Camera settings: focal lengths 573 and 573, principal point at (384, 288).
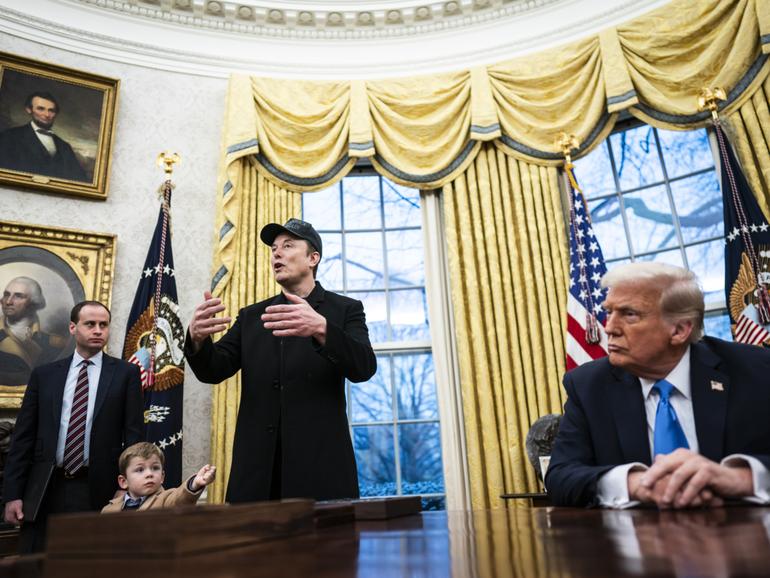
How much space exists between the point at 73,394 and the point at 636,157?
4.67m

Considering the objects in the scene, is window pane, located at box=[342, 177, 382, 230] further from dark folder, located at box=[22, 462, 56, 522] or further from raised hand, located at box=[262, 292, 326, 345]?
raised hand, located at box=[262, 292, 326, 345]

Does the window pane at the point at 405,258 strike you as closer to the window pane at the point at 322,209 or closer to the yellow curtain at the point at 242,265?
the window pane at the point at 322,209

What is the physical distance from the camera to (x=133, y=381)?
2951 mm

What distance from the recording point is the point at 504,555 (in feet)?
1.76

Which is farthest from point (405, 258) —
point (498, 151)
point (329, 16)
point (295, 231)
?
point (295, 231)

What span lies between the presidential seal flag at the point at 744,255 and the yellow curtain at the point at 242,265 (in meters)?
3.29

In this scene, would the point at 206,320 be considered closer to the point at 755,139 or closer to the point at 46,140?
the point at 46,140

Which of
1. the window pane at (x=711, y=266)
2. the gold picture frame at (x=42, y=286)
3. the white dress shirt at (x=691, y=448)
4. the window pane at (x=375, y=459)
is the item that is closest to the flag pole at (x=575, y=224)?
the window pane at (x=711, y=266)

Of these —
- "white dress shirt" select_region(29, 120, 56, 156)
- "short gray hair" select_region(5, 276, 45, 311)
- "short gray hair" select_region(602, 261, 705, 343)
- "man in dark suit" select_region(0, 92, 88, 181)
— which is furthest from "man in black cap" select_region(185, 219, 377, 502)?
"white dress shirt" select_region(29, 120, 56, 156)

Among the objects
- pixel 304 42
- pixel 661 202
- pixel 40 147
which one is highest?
pixel 304 42

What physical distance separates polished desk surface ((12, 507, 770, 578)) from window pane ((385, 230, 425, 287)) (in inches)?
178

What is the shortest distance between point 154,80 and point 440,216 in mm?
2836

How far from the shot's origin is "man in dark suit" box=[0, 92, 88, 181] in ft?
14.3

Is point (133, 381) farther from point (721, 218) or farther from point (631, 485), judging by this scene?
point (721, 218)
